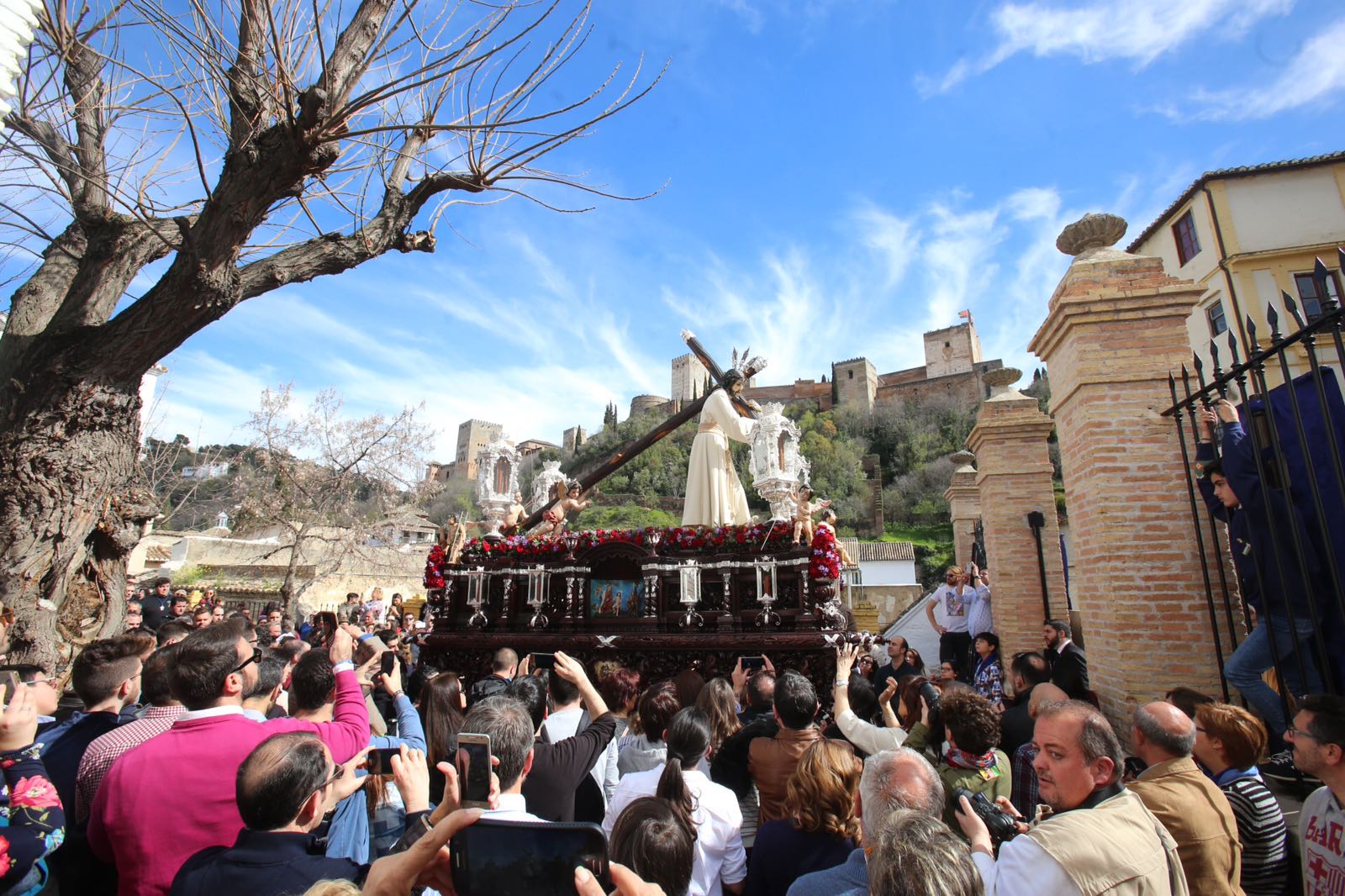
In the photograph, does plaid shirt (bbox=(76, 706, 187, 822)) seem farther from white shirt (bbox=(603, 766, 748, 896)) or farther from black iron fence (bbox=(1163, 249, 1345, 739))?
black iron fence (bbox=(1163, 249, 1345, 739))

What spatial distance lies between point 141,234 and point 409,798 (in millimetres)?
5062

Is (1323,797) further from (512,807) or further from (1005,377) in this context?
(1005,377)

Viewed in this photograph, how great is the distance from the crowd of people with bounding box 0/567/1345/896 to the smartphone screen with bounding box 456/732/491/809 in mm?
24

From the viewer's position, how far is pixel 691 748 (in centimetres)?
339

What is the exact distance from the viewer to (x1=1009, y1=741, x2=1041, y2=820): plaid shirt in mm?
3646

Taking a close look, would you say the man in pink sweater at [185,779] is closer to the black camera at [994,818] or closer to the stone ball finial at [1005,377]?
the black camera at [994,818]

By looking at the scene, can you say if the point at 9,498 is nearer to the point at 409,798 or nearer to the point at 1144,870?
the point at 409,798

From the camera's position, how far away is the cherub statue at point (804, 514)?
804 centimetres

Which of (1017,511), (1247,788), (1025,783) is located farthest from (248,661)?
(1017,511)

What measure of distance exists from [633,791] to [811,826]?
881 mm

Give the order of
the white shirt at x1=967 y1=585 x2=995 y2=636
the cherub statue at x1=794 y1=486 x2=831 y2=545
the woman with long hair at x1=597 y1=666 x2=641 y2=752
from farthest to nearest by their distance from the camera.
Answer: the white shirt at x1=967 y1=585 x2=995 y2=636
the cherub statue at x1=794 y1=486 x2=831 y2=545
the woman with long hair at x1=597 y1=666 x2=641 y2=752

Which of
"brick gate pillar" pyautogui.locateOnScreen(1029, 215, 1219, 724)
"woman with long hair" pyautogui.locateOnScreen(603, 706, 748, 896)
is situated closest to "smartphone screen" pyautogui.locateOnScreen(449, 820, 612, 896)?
"woman with long hair" pyautogui.locateOnScreen(603, 706, 748, 896)

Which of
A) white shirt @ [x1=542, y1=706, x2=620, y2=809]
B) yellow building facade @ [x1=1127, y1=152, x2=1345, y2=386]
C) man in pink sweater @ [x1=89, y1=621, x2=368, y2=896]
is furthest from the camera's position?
yellow building facade @ [x1=1127, y1=152, x2=1345, y2=386]

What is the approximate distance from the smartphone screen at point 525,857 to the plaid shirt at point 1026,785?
2688 mm
